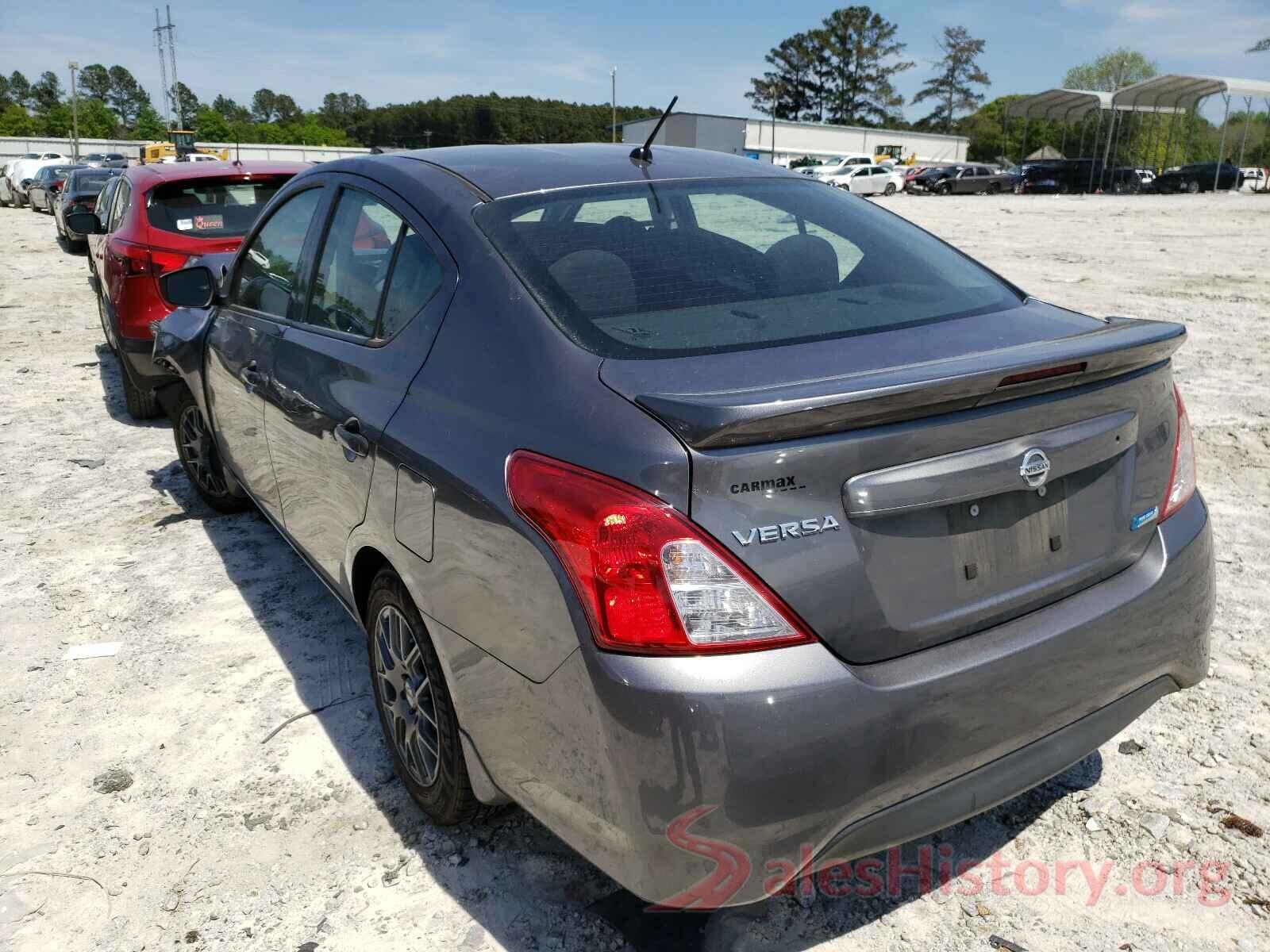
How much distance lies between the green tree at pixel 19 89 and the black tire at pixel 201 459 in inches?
6687

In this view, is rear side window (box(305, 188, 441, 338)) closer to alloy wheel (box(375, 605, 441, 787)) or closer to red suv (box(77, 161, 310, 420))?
alloy wheel (box(375, 605, 441, 787))

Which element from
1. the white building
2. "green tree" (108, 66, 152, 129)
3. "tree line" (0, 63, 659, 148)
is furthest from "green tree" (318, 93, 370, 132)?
the white building

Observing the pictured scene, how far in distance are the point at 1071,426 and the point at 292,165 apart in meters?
7.02

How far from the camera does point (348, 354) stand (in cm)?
290

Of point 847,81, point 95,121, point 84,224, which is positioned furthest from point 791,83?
point 84,224

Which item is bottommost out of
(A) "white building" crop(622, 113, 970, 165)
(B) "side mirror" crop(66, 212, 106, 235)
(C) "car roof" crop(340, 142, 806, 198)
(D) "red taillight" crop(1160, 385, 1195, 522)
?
(D) "red taillight" crop(1160, 385, 1195, 522)

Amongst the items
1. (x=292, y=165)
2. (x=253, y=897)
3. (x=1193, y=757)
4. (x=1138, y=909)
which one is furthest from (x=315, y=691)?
(x=292, y=165)

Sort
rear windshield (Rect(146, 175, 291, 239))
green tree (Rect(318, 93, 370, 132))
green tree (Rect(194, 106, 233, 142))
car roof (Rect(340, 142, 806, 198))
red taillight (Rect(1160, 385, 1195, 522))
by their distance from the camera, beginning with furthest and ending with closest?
green tree (Rect(318, 93, 370, 132)) → green tree (Rect(194, 106, 233, 142)) → rear windshield (Rect(146, 175, 291, 239)) → car roof (Rect(340, 142, 806, 198)) → red taillight (Rect(1160, 385, 1195, 522))

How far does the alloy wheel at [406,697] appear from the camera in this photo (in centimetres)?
267

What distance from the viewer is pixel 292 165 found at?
306 inches

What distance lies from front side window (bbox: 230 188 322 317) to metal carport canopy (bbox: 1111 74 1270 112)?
4762cm

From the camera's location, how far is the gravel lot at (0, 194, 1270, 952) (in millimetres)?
2436

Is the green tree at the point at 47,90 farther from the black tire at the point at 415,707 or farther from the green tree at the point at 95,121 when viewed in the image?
the black tire at the point at 415,707

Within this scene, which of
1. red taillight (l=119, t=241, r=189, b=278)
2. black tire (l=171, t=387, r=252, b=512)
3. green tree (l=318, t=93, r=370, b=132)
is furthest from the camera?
green tree (l=318, t=93, r=370, b=132)
